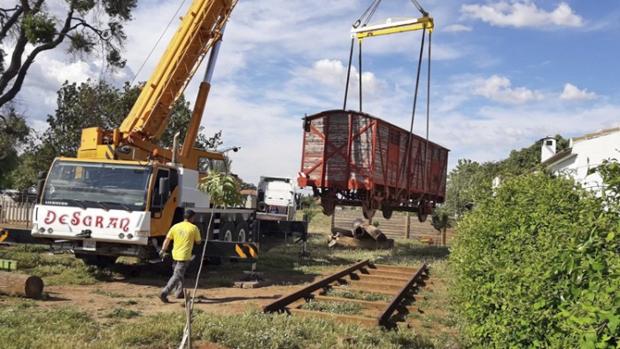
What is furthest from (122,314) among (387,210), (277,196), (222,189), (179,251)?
(277,196)

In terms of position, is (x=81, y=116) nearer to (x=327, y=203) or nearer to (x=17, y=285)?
(x=327, y=203)

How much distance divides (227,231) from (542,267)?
9.80m

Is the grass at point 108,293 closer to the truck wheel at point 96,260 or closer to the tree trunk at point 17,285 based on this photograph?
the tree trunk at point 17,285

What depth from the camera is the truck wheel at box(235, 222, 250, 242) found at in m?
13.6

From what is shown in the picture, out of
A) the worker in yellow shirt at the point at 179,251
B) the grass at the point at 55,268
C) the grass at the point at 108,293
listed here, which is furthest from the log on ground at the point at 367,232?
the worker in yellow shirt at the point at 179,251

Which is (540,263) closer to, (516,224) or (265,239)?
(516,224)

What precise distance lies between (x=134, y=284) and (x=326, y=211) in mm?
8854

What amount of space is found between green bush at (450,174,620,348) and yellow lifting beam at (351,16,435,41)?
11.9 meters

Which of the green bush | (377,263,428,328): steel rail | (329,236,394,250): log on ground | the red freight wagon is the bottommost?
(377,263,428,328): steel rail

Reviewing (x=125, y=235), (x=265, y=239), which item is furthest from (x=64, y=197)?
(x=265, y=239)

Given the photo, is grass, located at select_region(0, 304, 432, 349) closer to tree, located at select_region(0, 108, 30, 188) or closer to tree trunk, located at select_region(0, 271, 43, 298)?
tree trunk, located at select_region(0, 271, 43, 298)

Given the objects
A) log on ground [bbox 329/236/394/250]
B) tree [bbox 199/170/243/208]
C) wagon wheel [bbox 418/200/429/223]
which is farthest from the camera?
wagon wheel [bbox 418/200/429/223]

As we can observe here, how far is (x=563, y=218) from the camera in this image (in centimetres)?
462

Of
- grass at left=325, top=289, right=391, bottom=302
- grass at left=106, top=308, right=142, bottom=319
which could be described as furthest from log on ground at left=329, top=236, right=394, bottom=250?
grass at left=106, top=308, right=142, bottom=319
